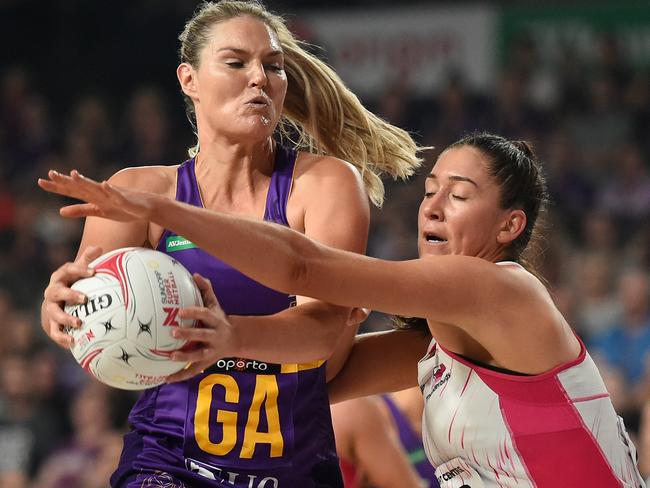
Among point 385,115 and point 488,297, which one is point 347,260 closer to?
point 488,297

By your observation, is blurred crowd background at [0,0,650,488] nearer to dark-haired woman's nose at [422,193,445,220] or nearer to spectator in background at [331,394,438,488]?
spectator in background at [331,394,438,488]

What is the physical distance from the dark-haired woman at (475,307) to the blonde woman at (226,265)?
33 centimetres

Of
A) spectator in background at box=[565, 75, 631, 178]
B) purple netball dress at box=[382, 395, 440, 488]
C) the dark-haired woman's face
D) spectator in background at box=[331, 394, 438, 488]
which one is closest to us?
the dark-haired woman's face

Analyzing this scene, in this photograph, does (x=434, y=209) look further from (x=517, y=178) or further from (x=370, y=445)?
(x=370, y=445)

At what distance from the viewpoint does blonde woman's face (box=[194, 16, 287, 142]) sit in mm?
3363

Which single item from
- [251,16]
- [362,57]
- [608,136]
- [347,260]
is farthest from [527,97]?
[347,260]

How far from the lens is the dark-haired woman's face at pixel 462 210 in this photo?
3.14 metres

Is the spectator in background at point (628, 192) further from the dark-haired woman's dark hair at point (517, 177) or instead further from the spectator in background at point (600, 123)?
the dark-haired woman's dark hair at point (517, 177)

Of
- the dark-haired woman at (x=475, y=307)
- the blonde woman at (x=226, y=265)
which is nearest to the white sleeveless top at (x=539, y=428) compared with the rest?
the dark-haired woman at (x=475, y=307)

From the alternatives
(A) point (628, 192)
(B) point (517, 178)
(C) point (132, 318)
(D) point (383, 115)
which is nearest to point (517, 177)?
(B) point (517, 178)

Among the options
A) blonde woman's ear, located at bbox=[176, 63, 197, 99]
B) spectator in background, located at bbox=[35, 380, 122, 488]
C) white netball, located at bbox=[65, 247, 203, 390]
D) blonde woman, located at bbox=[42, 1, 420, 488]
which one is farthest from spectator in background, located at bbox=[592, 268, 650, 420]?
white netball, located at bbox=[65, 247, 203, 390]

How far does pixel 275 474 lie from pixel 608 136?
20.5 ft

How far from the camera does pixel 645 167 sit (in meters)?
8.47

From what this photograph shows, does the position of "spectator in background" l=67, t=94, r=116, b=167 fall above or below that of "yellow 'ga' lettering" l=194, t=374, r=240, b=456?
above
